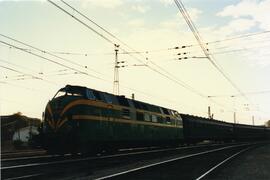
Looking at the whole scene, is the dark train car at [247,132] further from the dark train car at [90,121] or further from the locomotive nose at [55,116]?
the locomotive nose at [55,116]

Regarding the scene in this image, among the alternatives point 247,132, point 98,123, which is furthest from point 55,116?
point 247,132

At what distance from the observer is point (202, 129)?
46.6 m

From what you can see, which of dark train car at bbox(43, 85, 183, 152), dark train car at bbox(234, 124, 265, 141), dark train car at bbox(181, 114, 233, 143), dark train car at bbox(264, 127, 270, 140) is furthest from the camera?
dark train car at bbox(264, 127, 270, 140)

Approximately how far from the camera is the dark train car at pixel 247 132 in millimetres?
64175

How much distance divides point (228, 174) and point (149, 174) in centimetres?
317

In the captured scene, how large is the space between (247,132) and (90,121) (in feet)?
183

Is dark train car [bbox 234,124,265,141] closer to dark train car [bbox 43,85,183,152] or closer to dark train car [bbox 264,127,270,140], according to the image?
dark train car [bbox 264,127,270,140]

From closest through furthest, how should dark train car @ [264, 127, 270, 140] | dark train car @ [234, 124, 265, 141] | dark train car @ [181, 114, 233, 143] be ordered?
dark train car @ [181, 114, 233, 143] < dark train car @ [234, 124, 265, 141] < dark train car @ [264, 127, 270, 140]

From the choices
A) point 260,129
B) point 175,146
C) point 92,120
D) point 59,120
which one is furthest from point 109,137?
point 260,129

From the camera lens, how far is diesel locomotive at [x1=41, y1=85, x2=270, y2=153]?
19.0 metres

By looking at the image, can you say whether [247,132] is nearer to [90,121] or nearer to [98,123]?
[98,123]

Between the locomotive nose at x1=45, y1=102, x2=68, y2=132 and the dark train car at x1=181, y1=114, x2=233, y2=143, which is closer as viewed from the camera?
the locomotive nose at x1=45, y1=102, x2=68, y2=132

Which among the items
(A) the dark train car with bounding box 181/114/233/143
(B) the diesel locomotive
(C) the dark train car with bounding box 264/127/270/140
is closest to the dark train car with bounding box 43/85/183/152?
(B) the diesel locomotive

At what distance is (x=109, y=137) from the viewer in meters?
22.0
